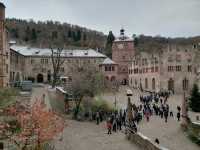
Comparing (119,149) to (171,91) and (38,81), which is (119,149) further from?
(38,81)

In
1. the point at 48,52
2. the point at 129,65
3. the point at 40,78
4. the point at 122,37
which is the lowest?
the point at 40,78

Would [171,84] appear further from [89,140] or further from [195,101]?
[89,140]

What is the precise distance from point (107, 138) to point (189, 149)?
686 centimetres

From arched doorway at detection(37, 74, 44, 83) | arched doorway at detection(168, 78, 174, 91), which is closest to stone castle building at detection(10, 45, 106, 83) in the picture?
arched doorway at detection(37, 74, 44, 83)

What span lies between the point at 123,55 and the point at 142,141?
64971 millimetres

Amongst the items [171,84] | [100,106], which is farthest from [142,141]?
[171,84]

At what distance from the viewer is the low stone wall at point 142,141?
63.4ft

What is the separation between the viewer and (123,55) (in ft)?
283

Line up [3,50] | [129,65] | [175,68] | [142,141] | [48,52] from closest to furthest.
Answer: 1. [142,141]
2. [3,50]
3. [175,68]
4. [48,52]
5. [129,65]

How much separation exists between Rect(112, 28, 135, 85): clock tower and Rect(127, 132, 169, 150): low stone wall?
59.4 metres

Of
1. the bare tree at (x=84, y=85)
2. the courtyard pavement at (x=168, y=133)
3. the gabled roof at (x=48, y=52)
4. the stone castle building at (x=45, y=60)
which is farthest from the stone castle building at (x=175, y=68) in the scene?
the courtyard pavement at (x=168, y=133)

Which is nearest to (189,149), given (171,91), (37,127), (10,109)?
(37,127)

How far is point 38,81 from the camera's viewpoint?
80562mm

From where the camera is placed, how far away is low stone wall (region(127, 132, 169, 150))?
19.3 m
